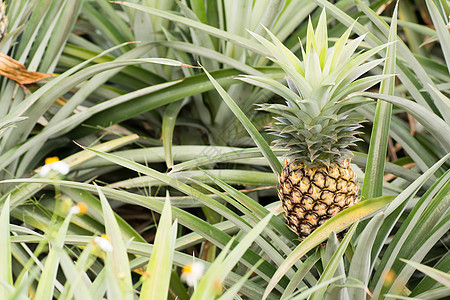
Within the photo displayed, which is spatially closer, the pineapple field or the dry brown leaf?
the pineapple field

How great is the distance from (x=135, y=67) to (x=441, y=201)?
85 centimetres

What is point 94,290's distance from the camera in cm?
→ 61

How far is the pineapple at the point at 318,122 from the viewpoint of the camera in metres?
0.69

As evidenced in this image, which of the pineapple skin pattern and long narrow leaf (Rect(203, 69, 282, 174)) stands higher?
long narrow leaf (Rect(203, 69, 282, 174))

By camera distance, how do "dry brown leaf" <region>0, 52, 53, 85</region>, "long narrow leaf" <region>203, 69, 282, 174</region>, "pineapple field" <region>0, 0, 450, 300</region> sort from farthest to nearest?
1. "dry brown leaf" <region>0, 52, 53, 85</region>
2. "long narrow leaf" <region>203, 69, 282, 174</region>
3. "pineapple field" <region>0, 0, 450, 300</region>

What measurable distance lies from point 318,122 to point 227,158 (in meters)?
0.23

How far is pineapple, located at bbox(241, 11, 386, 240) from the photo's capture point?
694mm

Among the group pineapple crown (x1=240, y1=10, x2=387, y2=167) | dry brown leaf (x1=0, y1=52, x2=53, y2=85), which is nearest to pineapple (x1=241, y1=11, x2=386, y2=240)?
pineapple crown (x1=240, y1=10, x2=387, y2=167)

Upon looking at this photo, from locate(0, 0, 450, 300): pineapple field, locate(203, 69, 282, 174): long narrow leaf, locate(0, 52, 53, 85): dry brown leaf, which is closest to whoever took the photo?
locate(0, 0, 450, 300): pineapple field

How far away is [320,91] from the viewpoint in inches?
27.2

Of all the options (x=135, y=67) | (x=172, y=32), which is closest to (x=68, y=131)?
(x=135, y=67)

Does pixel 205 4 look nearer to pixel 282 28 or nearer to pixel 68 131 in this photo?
pixel 282 28

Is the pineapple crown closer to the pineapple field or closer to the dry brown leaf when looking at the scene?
the pineapple field

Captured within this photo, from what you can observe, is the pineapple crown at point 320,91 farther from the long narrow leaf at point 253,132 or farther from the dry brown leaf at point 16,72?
the dry brown leaf at point 16,72
